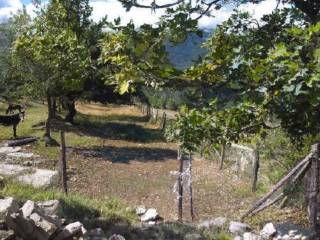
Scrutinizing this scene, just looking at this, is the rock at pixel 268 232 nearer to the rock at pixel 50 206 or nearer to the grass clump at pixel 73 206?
the grass clump at pixel 73 206

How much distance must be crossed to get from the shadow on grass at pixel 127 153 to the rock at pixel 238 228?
602 inches

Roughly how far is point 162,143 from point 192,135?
2582cm

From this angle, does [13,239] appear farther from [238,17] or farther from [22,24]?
[22,24]

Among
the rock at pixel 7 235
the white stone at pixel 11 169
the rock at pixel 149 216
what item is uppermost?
the rock at pixel 7 235

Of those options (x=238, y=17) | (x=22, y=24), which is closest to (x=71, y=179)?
(x=22, y=24)

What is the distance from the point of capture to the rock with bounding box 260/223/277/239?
10.2m

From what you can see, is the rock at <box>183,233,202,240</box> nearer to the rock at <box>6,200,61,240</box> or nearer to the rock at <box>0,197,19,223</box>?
the rock at <box>6,200,61,240</box>

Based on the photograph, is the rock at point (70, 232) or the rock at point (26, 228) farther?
the rock at point (70, 232)

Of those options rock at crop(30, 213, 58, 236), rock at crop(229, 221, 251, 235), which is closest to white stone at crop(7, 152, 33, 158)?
rock at crop(229, 221, 251, 235)

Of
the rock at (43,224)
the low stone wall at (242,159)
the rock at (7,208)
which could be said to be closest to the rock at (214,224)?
the rock at (43,224)

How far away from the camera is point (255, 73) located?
492cm

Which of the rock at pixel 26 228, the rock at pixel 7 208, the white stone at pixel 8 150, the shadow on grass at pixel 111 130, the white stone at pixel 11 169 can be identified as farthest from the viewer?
the shadow on grass at pixel 111 130

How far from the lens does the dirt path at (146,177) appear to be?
1758 cm

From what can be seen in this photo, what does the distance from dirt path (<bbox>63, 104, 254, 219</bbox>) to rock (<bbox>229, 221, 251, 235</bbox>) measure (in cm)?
429
